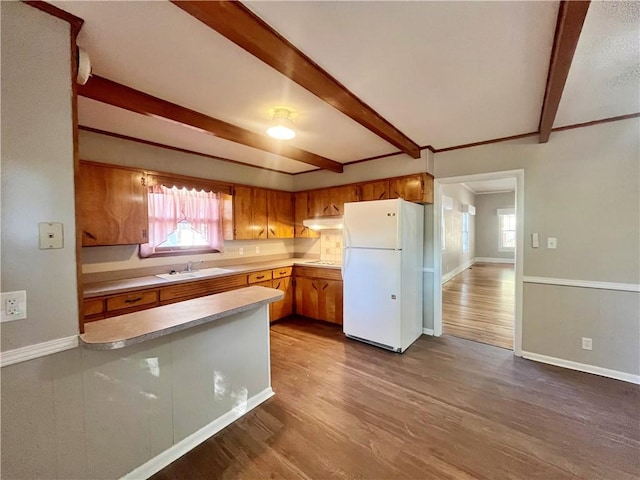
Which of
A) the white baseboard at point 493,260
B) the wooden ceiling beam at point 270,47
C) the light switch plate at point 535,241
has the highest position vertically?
the wooden ceiling beam at point 270,47

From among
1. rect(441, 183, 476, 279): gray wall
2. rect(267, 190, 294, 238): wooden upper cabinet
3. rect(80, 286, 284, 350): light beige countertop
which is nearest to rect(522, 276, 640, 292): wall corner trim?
rect(80, 286, 284, 350): light beige countertop

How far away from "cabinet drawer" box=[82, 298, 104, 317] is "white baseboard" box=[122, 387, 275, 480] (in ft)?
4.44

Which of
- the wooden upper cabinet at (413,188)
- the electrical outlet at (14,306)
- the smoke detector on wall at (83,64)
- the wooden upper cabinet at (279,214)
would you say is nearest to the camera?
the electrical outlet at (14,306)

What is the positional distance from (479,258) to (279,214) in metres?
8.93

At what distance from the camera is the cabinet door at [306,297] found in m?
4.12

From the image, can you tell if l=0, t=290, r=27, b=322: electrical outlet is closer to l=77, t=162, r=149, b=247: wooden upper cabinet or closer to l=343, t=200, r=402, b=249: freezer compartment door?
l=77, t=162, r=149, b=247: wooden upper cabinet

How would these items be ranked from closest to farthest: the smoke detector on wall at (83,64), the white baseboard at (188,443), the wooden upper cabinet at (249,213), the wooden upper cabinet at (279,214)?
the smoke detector on wall at (83,64)
the white baseboard at (188,443)
the wooden upper cabinet at (249,213)
the wooden upper cabinet at (279,214)

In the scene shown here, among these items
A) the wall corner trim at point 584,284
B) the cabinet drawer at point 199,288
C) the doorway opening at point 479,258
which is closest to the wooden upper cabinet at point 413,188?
the doorway opening at point 479,258

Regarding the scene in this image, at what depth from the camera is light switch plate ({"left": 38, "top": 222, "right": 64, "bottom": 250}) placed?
1.22 meters

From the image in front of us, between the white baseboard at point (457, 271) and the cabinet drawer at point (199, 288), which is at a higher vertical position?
the cabinet drawer at point (199, 288)

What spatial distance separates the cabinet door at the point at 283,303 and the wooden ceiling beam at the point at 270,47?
2.64 m

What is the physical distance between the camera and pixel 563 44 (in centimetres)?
137

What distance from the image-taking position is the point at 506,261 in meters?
9.66

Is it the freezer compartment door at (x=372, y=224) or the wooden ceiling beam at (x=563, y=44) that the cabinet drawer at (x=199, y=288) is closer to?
the freezer compartment door at (x=372, y=224)
